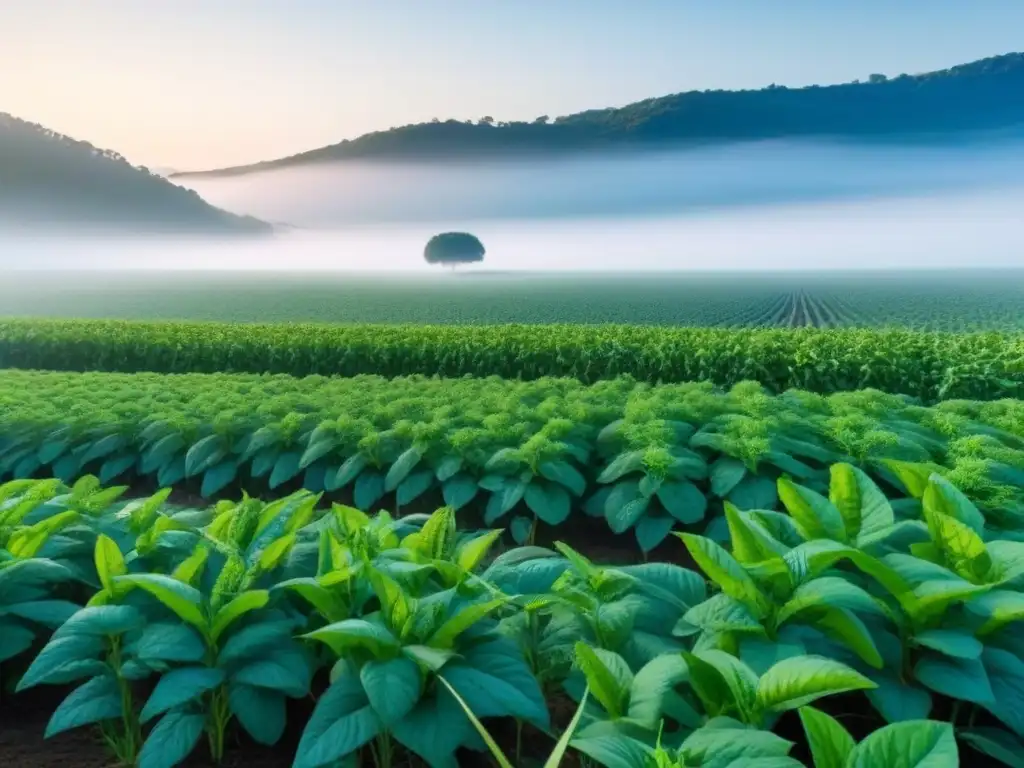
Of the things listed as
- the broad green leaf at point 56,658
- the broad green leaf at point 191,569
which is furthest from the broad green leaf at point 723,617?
the broad green leaf at point 56,658

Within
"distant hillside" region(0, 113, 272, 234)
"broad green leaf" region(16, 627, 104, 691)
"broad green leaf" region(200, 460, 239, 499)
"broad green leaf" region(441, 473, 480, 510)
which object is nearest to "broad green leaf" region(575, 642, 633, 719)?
"broad green leaf" region(16, 627, 104, 691)

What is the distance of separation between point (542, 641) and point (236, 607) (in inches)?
32.5

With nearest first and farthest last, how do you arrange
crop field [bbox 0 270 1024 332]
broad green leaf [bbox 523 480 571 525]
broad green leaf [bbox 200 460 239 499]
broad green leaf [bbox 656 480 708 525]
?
broad green leaf [bbox 656 480 708 525]
broad green leaf [bbox 523 480 571 525]
broad green leaf [bbox 200 460 239 499]
crop field [bbox 0 270 1024 332]

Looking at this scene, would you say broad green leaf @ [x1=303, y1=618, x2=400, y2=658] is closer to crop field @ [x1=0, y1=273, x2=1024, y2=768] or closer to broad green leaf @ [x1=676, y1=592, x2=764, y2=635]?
crop field @ [x1=0, y1=273, x2=1024, y2=768]

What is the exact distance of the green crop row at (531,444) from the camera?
393 cm

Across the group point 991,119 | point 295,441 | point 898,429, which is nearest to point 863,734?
point 898,429

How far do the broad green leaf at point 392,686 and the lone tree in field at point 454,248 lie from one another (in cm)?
10504

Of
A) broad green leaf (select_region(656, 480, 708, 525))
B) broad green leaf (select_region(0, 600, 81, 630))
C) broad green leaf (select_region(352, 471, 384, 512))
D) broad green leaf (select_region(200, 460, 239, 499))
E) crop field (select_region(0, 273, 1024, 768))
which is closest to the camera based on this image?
crop field (select_region(0, 273, 1024, 768))

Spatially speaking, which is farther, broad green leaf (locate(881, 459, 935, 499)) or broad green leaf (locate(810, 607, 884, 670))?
broad green leaf (locate(881, 459, 935, 499))

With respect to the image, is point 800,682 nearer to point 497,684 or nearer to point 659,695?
point 659,695

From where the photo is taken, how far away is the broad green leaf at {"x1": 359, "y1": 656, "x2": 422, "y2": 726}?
1.73m

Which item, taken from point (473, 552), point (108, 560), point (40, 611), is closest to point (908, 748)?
point (473, 552)

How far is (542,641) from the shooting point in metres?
2.14

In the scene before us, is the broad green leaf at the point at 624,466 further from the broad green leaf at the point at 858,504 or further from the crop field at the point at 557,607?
the broad green leaf at the point at 858,504
